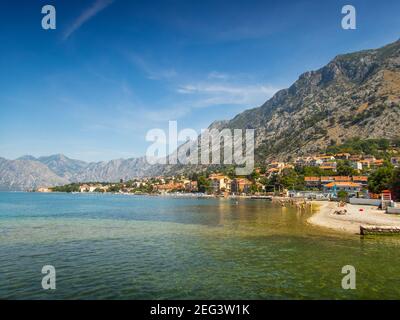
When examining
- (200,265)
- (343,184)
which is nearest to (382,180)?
(343,184)

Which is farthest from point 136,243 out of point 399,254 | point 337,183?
point 337,183

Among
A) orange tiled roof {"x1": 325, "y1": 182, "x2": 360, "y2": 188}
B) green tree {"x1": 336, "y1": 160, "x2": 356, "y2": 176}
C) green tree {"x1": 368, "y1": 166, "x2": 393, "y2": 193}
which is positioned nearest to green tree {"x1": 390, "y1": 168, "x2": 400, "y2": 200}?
green tree {"x1": 368, "y1": 166, "x2": 393, "y2": 193}

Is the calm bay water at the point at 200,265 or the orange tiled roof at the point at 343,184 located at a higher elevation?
the orange tiled roof at the point at 343,184

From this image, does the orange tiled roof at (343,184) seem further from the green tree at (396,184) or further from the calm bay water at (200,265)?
the calm bay water at (200,265)

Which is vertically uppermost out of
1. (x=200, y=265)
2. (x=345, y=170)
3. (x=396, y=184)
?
(x=345, y=170)

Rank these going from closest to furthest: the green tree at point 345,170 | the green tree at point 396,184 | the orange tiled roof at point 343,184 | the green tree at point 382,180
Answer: the green tree at point 396,184 < the green tree at point 382,180 < the orange tiled roof at point 343,184 < the green tree at point 345,170

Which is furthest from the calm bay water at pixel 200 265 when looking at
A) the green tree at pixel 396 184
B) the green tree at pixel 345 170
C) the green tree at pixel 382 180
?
the green tree at pixel 345 170

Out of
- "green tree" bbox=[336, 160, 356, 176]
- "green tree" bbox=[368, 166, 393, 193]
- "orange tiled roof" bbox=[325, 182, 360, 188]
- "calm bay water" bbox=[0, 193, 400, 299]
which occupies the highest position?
"green tree" bbox=[336, 160, 356, 176]

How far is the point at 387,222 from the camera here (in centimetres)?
4419

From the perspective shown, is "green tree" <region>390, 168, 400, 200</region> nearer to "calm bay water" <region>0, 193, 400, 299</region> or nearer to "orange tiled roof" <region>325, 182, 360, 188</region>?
"calm bay water" <region>0, 193, 400, 299</region>

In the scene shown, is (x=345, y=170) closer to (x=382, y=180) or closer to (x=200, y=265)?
(x=382, y=180)
